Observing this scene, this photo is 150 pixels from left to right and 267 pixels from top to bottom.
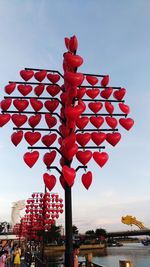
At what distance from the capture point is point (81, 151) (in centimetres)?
543

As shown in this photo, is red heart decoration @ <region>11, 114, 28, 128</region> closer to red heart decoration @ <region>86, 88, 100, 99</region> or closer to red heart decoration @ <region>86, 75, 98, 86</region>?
red heart decoration @ <region>86, 88, 100, 99</region>

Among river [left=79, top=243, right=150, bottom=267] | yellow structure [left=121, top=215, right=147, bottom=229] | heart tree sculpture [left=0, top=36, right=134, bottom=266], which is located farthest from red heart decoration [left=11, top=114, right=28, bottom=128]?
yellow structure [left=121, top=215, right=147, bottom=229]

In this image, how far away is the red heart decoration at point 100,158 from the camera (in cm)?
551

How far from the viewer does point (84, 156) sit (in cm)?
538

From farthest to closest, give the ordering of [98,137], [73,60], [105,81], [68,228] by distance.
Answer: [105,81], [98,137], [68,228], [73,60]

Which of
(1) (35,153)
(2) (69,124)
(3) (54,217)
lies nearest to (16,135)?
(1) (35,153)

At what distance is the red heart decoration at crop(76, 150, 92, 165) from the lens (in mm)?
5387

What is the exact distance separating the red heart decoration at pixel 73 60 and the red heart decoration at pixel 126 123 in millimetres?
1430

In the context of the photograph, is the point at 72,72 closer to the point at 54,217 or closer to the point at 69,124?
the point at 69,124

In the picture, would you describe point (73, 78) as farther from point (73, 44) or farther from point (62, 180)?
point (62, 180)

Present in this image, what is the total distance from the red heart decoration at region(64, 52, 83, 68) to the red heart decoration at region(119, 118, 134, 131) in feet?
4.69

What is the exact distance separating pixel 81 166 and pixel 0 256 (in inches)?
236

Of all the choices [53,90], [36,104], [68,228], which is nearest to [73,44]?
[53,90]

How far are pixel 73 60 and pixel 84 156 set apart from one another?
1.70 meters
